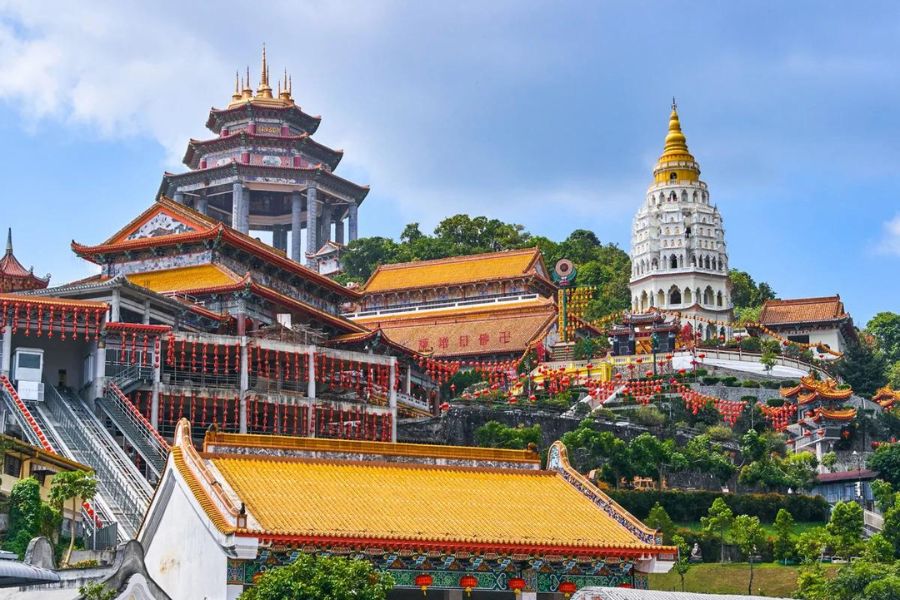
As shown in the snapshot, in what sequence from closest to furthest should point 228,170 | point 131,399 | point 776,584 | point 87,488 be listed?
point 87,488, point 776,584, point 131,399, point 228,170

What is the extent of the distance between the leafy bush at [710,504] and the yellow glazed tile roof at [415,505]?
90.4 ft

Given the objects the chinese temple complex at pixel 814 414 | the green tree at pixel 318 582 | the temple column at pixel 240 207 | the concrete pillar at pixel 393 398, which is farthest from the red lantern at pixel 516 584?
the temple column at pixel 240 207

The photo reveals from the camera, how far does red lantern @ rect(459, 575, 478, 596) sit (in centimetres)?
3078

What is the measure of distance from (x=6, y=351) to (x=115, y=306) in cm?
508

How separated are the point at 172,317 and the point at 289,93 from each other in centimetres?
5763

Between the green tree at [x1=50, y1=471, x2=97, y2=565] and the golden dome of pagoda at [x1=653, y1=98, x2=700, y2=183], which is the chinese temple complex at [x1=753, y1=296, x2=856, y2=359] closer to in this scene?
the golden dome of pagoda at [x1=653, y1=98, x2=700, y2=183]

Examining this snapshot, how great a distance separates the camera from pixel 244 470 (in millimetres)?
31781

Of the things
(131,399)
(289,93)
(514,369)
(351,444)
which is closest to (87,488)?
(351,444)

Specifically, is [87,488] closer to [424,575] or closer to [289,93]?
[424,575]

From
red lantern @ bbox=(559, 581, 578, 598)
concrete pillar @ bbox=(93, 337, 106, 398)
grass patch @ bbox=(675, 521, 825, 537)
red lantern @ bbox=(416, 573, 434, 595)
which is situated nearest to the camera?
red lantern @ bbox=(416, 573, 434, 595)

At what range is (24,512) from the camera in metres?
41.3

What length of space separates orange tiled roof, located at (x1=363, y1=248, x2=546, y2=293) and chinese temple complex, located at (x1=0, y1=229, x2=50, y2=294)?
130ft

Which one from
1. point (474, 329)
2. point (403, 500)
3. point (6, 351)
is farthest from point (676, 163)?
point (403, 500)

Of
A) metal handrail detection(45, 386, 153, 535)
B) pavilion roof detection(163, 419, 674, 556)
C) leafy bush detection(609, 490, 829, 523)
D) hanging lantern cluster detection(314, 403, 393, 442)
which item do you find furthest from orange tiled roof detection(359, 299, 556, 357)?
pavilion roof detection(163, 419, 674, 556)
